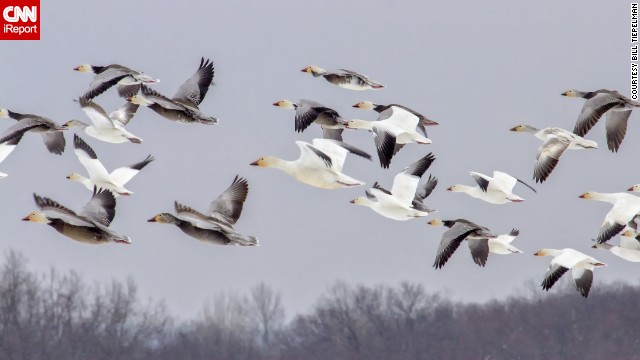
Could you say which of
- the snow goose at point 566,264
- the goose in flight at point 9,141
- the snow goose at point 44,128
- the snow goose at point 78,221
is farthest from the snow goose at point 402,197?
the goose in flight at point 9,141

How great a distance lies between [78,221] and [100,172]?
172 inches

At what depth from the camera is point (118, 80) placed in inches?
1089

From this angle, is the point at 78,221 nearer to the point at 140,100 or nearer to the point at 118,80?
the point at 140,100

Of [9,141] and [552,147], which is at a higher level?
[552,147]

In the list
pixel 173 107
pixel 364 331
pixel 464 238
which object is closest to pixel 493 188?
pixel 464 238

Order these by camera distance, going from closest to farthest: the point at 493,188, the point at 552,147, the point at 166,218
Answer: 1. the point at 166,218
2. the point at 552,147
3. the point at 493,188

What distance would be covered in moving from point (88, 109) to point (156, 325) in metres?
45.8

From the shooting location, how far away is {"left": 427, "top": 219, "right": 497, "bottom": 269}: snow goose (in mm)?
26141

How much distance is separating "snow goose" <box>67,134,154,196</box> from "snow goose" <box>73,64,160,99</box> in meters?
0.97

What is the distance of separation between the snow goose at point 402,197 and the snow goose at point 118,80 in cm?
349

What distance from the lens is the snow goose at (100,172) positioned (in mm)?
27753

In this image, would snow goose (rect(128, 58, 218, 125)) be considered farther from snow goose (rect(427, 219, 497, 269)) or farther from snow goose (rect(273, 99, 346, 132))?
snow goose (rect(427, 219, 497, 269))

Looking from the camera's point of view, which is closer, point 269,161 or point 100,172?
point 269,161

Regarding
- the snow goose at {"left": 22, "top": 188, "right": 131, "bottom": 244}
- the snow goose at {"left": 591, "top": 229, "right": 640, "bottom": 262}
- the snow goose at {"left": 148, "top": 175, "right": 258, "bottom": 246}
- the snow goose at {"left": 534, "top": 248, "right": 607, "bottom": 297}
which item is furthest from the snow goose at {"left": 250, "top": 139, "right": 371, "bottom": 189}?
the snow goose at {"left": 591, "top": 229, "right": 640, "bottom": 262}
